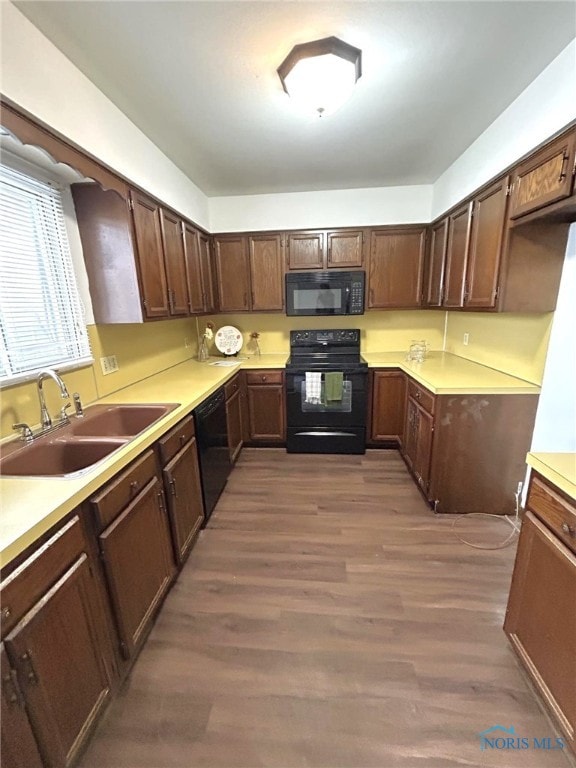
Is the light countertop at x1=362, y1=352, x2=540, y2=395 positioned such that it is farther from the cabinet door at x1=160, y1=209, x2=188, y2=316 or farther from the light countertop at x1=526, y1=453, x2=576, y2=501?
the cabinet door at x1=160, y1=209, x2=188, y2=316

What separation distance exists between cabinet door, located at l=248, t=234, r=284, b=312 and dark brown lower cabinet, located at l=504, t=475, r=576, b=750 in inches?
103

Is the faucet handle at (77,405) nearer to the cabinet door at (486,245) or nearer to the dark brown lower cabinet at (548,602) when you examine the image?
the dark brown lower cabinet at (548,602)

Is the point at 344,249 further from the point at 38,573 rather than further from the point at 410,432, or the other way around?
the point at 38,573

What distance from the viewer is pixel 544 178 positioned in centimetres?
152

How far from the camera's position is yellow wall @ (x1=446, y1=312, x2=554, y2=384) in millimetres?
1968

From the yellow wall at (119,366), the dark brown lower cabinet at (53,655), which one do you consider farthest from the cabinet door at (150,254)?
the dark brown lower cabinet at (53,655)

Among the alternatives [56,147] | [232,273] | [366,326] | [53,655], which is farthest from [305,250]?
[53,655]

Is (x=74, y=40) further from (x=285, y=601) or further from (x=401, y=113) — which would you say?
(x=285, y=601)

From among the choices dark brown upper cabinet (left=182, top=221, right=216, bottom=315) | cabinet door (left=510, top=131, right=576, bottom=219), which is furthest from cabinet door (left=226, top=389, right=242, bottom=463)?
cabinet door (left=510, top=131, right=576, bottom=219)

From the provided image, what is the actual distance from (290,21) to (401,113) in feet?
3.02

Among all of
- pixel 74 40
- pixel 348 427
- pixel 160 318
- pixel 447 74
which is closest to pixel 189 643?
pixel 160 318

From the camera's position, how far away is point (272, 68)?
1.47 metres

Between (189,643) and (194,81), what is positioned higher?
(194,81)

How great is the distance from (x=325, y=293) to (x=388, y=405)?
126 centimetres
